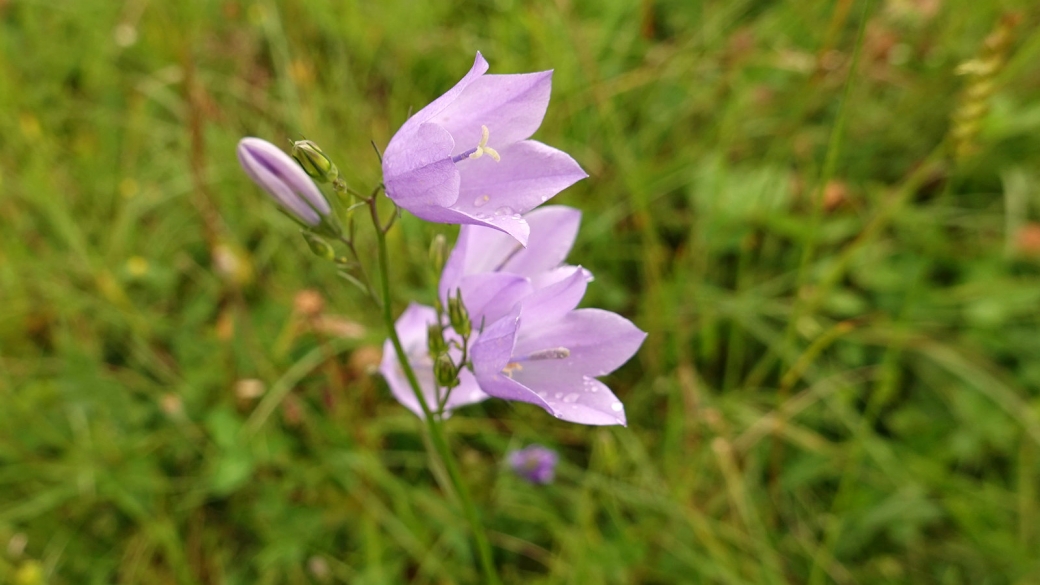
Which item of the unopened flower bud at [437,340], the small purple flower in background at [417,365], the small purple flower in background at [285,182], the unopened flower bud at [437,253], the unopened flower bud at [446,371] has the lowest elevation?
the small purple flower in background at [417,365]

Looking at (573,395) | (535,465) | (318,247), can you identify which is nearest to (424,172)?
(318,247)

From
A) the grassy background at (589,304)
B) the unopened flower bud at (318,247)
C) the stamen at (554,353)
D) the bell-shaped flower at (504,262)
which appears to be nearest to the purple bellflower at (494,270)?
the bell-shaped flower at (504,262)

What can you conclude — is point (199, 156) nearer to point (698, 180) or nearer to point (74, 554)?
point (74, 554)

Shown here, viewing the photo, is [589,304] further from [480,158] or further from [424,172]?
[424,172]

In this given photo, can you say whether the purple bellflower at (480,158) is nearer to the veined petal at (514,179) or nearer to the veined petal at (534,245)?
the veined petal at (514,179)

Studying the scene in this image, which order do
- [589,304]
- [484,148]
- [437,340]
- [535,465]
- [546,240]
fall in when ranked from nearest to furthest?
[484,148] < [437,340] < [546,240] < [535,465] < [589,304]

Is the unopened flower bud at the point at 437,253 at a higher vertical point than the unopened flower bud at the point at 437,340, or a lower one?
higher
